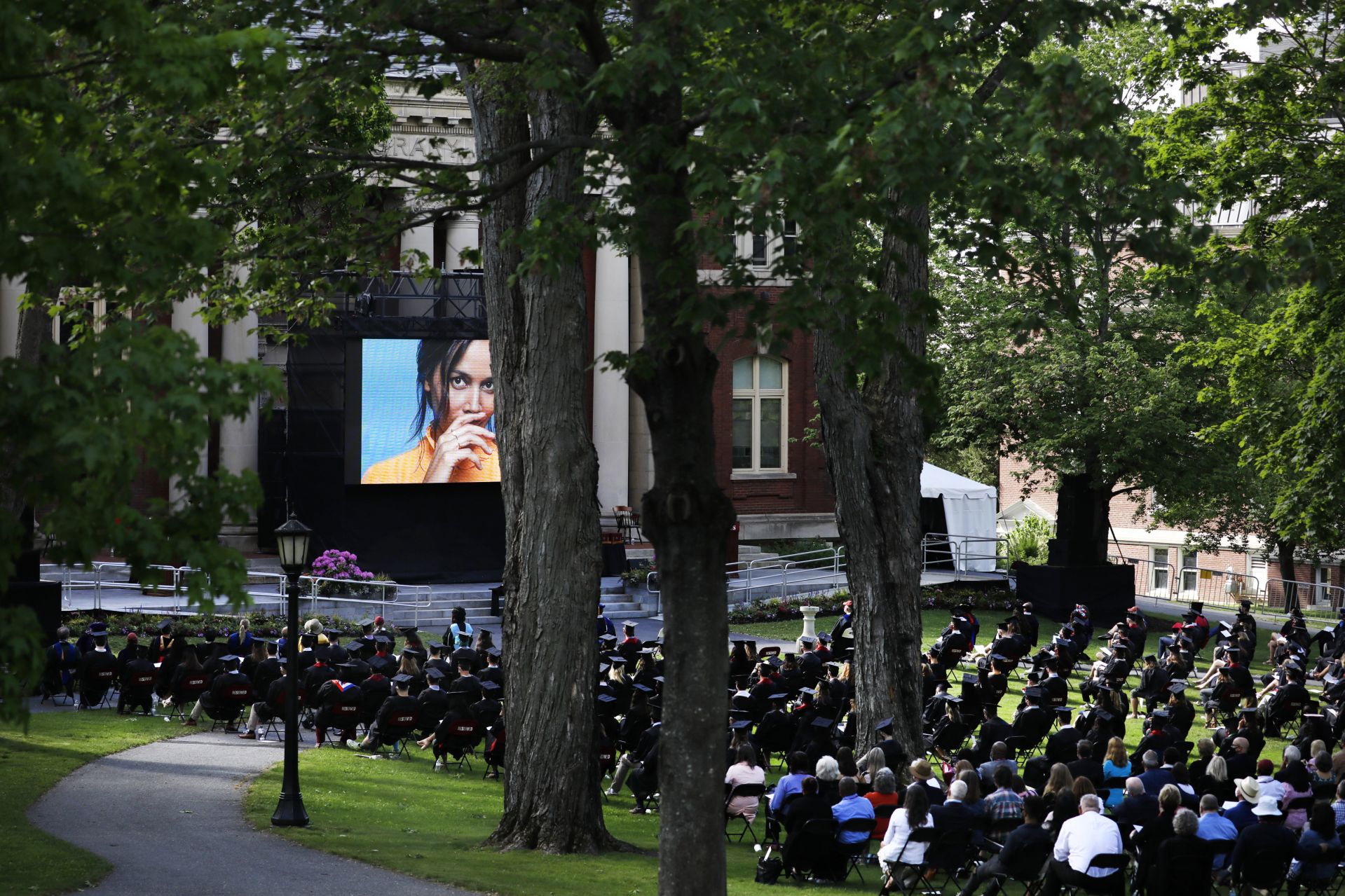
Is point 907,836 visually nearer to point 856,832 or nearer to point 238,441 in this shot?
point 856,832

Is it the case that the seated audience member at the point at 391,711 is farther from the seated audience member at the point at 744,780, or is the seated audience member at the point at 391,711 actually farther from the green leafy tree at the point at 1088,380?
the green leafy tree at the point at 1088,380

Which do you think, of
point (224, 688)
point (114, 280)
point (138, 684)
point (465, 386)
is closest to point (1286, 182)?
point (224, 688)

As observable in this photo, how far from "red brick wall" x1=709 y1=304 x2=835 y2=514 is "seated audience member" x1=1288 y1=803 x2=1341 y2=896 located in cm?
3018

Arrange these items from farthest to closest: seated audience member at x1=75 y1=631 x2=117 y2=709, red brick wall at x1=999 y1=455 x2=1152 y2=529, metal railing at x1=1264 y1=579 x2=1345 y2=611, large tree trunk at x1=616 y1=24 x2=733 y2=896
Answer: red brick wall at x1=999 y1=455 x2=1152 y2=529 → metal railing at x1=1264 y1=579 x2=1345 y2=611 → seated audience member at x1=75 y1=631 x2=117 y2=709 → large tree trunk at x1=616 y1=24 x2=733 y2=896

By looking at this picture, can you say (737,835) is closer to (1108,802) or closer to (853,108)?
(1108,802)

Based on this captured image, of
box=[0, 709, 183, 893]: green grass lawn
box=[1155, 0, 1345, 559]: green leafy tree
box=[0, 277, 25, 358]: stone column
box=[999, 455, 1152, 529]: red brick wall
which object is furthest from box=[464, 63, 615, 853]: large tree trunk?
box=[999, 455, 1152, 529]: red brick wall

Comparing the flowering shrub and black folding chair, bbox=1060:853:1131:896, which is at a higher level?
the flowering shrub

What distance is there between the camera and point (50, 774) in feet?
56.0

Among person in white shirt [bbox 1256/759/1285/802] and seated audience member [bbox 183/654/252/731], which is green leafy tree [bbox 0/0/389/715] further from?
seated audience member [bbox 183/654/252/731]

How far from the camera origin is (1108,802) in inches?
607

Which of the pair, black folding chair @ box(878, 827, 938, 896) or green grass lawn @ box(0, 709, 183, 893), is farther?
black folding chair @ box(878, 827, 938, 896)

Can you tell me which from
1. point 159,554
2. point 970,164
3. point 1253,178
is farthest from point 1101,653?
point 159,554

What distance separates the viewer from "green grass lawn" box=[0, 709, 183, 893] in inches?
477

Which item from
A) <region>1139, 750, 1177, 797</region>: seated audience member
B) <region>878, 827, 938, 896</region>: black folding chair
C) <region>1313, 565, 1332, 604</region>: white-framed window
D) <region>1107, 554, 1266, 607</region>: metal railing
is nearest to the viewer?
<region>878, 827, 938, 896</region>: black folding chair
